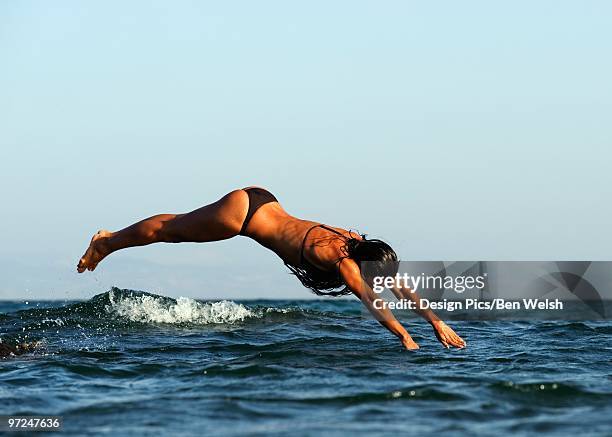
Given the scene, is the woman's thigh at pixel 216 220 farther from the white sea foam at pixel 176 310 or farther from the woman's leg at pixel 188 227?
the white sea foam at pixel 176 310

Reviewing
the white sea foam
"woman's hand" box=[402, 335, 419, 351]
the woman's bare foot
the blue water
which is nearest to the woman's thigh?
the woman's bare foot

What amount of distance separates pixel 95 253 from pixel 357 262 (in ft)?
10.3

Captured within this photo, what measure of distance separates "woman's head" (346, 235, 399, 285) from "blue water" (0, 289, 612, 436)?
994 mm

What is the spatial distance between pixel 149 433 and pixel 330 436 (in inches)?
52.5

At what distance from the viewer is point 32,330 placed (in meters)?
14.2

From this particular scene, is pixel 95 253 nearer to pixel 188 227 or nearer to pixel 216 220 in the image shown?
pixel 188 227

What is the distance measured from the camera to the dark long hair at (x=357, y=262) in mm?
10289

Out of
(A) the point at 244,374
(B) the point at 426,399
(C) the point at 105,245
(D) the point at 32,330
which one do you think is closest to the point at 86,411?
(A) the point at 244,374

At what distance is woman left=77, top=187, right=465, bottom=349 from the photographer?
400 inches

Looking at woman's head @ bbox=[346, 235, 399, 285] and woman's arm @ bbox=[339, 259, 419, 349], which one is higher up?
woman's head @ bbox=[346, 235, 399, 285]

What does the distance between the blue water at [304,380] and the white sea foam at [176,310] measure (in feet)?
3.20

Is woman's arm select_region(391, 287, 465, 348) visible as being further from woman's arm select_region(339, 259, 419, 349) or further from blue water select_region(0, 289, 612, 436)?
woman's arm select_region(339, 259, 419, 349)

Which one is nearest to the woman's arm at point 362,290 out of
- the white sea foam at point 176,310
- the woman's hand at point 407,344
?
the woman's hand at point 407,344

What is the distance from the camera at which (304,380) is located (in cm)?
898
